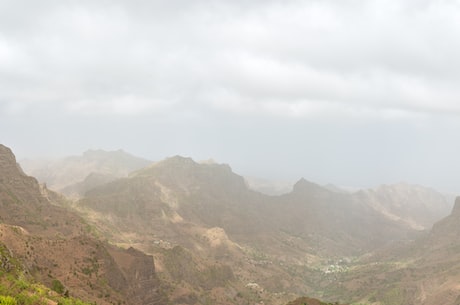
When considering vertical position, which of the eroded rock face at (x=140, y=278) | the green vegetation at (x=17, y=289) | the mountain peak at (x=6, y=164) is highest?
the mountain peak at (x=6, y=164)

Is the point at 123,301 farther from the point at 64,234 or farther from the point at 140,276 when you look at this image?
the point at 64,234

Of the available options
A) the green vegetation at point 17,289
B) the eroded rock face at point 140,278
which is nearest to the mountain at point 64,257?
the eroded rock face at point 140,278

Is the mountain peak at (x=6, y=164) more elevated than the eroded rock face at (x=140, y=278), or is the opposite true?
the mountain peak at (x=6, y=164)

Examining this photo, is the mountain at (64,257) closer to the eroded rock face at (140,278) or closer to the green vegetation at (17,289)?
the eroded rock face at (140,278)

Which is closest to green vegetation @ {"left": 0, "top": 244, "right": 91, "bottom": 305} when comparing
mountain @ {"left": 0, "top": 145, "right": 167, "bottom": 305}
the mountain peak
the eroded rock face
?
mountain @ {"left": 0, "top": 145, "right": 167, "bottom": 305}

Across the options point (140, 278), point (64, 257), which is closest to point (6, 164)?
point (64, 257)

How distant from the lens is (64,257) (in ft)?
296

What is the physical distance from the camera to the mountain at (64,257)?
79.6 meters

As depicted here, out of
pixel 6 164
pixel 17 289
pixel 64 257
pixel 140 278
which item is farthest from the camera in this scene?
pixel 6 164

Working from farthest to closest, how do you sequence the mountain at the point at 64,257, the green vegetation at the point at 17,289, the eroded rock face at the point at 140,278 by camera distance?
the eroded rock face at the point at 140,278, the mountain at the point at 64,257, the green vegetation at the point at 17,289

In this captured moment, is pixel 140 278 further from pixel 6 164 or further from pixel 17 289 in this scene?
pixel 6 164

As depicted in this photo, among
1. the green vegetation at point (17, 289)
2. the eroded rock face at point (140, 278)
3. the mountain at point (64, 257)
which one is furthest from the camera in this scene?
the eroded rock face at point (140, 278)

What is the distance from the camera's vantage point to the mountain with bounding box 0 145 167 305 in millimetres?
79562

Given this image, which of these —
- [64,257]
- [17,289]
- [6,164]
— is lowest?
[64,257]
